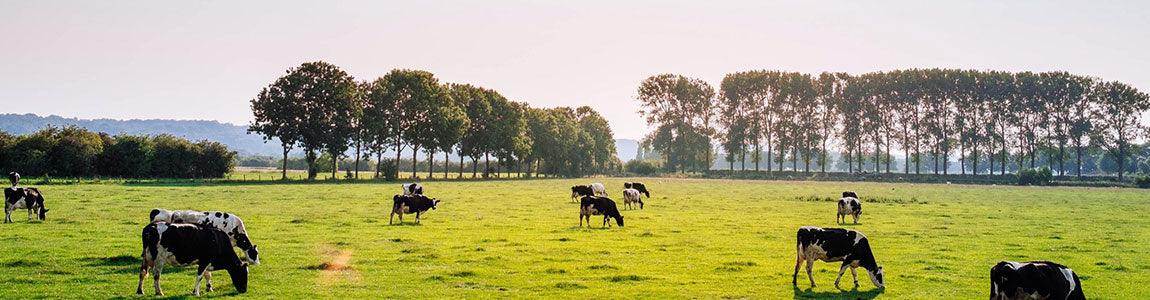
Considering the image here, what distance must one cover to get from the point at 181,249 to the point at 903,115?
135m

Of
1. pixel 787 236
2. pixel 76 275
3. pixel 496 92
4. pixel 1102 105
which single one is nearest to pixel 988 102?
pixel 1102 105

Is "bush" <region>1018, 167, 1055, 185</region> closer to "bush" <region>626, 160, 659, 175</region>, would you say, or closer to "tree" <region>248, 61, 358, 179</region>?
"bush" <region>626, 160, 659, 175</region>

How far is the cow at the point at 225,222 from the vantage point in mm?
20375

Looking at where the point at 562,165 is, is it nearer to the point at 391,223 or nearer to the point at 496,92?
the point at 496,92

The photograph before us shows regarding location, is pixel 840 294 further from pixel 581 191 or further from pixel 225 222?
pixel 581 191

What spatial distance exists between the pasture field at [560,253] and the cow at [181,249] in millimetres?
610

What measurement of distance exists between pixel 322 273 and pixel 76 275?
18.3 ft

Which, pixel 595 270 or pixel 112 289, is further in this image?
pixel 595 270

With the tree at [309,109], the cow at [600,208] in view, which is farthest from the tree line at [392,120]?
the cow at [600,208]

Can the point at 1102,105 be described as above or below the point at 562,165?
above

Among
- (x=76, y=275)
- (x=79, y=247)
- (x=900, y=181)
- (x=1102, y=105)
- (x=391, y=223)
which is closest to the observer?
(x=76, y=275)

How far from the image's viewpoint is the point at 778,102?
142 metres

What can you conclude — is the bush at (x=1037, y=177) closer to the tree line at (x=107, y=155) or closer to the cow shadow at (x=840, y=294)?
the tree line at (x=107, y=155)

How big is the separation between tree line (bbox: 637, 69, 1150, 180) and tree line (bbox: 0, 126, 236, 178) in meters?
78.3
